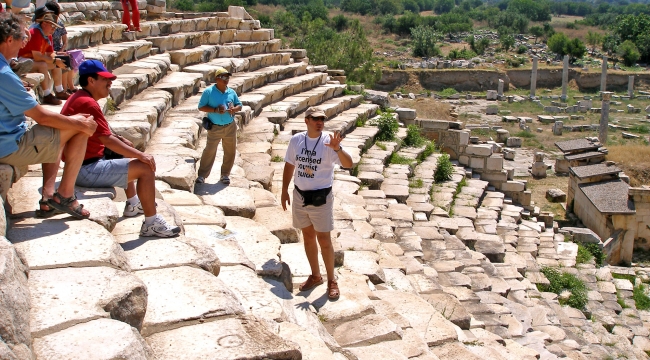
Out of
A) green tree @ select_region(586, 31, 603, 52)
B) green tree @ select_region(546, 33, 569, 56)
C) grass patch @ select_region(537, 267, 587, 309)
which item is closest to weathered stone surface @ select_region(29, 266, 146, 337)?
grass patch @ select_region(537, 267, 587, 309)

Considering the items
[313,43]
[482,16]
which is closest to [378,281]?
[313,43]

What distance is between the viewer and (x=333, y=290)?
5.73 m

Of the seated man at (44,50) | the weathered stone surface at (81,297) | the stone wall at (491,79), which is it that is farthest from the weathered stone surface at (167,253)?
the stone wall at (491,79)

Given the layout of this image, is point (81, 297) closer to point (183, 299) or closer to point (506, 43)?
point (183, 299)

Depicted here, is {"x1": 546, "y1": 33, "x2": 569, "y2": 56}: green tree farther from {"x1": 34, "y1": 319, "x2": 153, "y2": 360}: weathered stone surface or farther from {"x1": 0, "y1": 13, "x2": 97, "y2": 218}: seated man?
{"x1": 34, "y1": 319, "x2": 153, "y2": 360}: weathered stone surface

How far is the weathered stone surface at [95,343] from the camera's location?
3037mm

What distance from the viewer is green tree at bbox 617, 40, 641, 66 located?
177 feet

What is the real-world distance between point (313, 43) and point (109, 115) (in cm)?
1709

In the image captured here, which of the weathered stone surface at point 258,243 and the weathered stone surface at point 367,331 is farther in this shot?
the weathered stone surface at point 258,243

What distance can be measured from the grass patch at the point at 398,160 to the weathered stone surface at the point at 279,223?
6.58 m

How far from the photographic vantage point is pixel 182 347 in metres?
3.53

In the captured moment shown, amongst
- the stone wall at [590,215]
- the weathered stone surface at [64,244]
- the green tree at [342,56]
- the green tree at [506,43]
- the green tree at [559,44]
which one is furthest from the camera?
the green tree at [506,43]

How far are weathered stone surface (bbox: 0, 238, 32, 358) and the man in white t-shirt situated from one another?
263cm

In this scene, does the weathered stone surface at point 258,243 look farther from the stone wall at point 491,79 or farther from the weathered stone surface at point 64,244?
the stone wall at point 491,79
